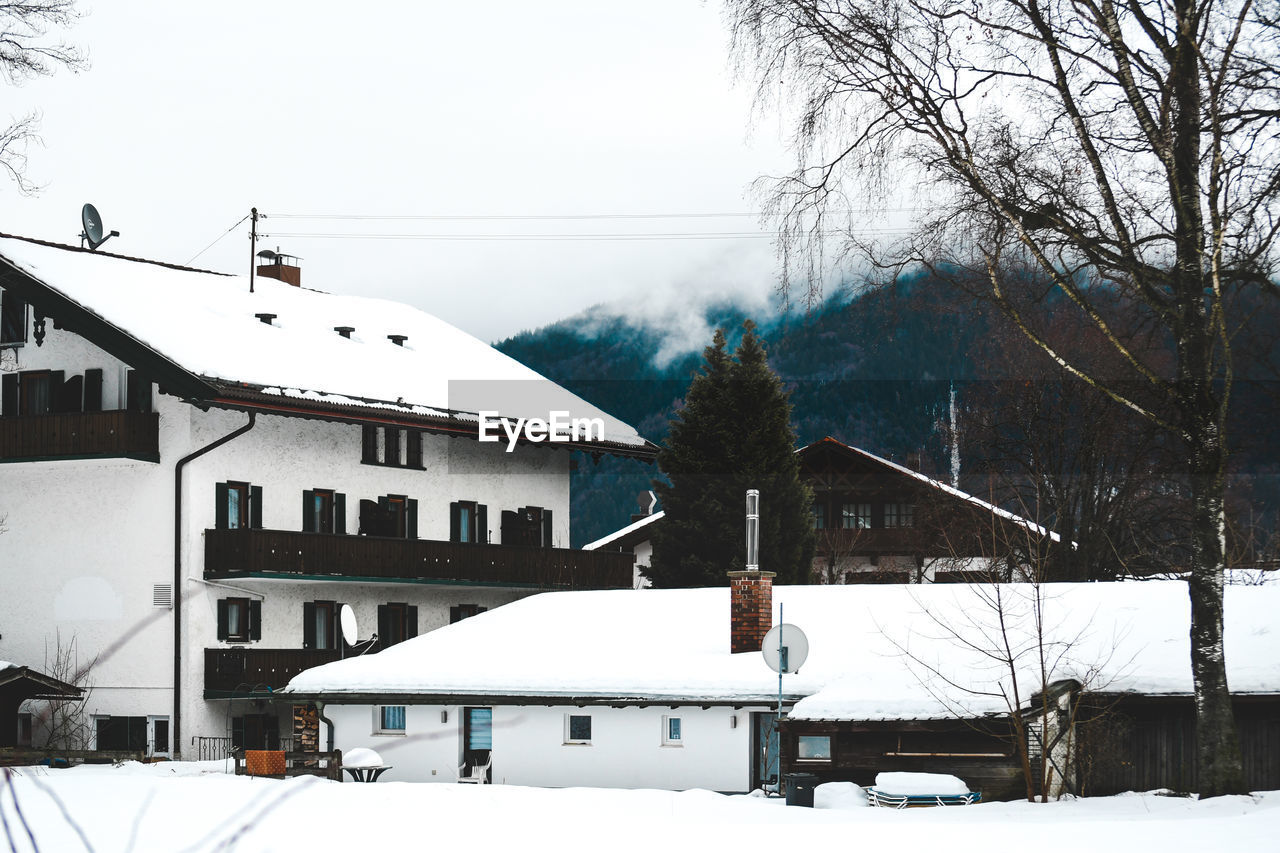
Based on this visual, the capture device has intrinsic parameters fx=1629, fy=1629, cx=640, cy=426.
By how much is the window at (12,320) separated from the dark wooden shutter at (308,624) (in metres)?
9.45

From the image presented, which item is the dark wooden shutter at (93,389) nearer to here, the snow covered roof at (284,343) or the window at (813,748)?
the snow covered roof at (284,343)

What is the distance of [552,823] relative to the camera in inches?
601

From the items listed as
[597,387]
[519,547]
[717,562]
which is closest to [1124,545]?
[717,562]

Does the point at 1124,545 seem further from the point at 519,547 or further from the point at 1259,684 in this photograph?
the point at 1259,684

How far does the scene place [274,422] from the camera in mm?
40188

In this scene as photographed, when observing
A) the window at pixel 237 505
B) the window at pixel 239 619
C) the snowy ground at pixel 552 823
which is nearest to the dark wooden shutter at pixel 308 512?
the window at pixel 237 505

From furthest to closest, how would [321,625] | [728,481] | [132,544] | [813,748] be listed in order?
[728,481], [321,625], [132,544], [813,748]

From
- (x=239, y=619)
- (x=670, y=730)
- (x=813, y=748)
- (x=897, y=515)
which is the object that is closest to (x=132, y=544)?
(x=239, y=619)

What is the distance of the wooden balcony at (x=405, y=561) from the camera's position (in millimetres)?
37719

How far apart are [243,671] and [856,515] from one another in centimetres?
3122

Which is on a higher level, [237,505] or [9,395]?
[9,395]

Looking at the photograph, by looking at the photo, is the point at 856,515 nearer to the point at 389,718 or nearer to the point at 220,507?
the point at 220,507

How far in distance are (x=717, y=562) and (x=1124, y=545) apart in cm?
1157

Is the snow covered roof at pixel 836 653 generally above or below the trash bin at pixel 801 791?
above
